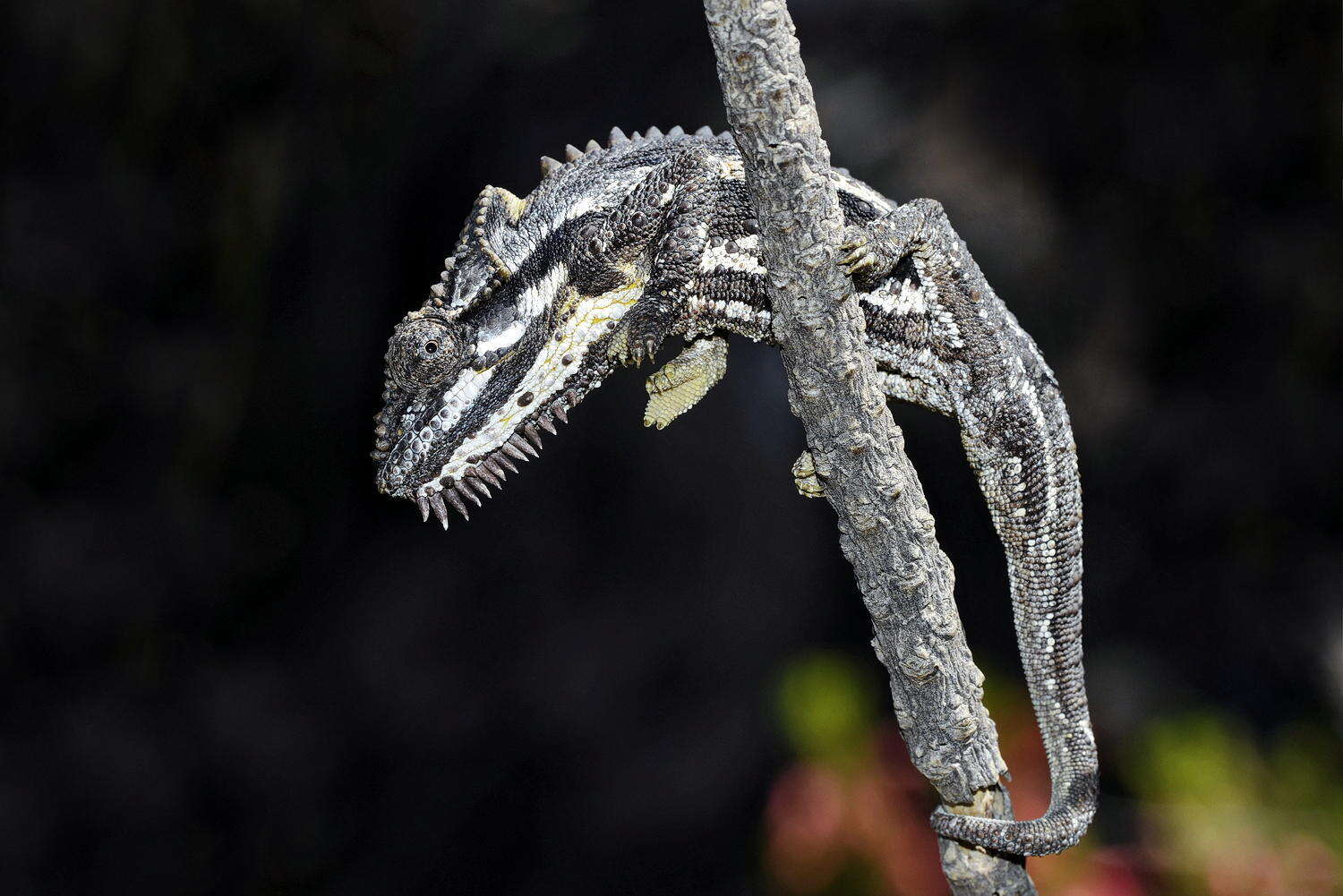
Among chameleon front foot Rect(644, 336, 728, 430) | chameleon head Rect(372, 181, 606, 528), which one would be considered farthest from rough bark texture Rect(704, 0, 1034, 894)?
chameleon head Rect(372, 181, 606, 528)

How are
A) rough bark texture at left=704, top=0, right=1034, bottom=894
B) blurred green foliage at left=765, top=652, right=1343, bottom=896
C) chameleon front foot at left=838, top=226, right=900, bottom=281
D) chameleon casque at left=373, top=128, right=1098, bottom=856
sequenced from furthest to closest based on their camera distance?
1. blurred green foliage at left=765, top=652, right=1343, bottom=896
2. chameleon casque at left=373, top=128, right=1098, bottom=856
3. chameleon front foot at left=838, top=226, right=900, bottom=281
4. rough bark texture at left=704, top=0, right=1034, bottom=894

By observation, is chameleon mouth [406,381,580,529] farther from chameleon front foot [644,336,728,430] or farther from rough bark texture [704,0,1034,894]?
rough bark texture [704,0,1034,894]

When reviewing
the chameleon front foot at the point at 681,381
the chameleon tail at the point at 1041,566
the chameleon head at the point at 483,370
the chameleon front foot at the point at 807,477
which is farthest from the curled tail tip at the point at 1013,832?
the chameleon head at the point at 483,370

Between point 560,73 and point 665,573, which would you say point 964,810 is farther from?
point 560,73

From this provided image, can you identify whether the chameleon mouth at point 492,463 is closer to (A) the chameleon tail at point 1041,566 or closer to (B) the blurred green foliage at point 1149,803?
(A) the chameleon tail at point 1041,566

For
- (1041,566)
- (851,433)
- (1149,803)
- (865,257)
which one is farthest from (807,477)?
(1149,803)

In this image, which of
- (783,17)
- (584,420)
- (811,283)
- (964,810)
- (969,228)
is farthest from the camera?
(584,420)

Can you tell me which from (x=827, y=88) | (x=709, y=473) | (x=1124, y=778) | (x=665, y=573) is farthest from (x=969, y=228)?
(x=1124, y=778)
